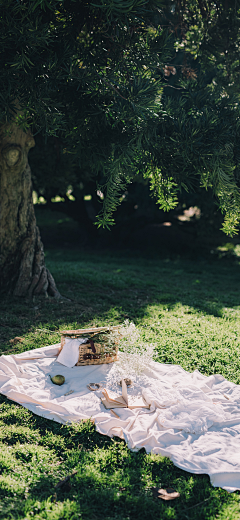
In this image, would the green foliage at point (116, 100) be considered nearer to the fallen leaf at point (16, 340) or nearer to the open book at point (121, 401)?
the open book at point (121, 401)

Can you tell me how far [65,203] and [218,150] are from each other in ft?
38.4

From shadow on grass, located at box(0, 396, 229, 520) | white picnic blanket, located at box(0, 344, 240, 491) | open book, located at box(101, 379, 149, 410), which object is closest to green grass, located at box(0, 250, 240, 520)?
shadow on grass, located at box(0, 396, 229, 520)

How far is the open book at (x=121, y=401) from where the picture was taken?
3.61 meters

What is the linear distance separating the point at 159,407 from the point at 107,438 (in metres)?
0.66

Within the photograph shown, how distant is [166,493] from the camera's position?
2.62 metres

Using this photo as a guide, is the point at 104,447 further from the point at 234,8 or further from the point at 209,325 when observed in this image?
the point at 234,8

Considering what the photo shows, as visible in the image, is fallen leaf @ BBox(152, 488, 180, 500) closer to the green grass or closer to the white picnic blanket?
the green grass

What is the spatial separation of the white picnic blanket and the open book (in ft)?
0.19

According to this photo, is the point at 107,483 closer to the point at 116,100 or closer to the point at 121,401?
the point at 121,401

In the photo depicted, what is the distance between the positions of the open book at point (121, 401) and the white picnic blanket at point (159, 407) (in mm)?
58

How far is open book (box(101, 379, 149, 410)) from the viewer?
142 inches

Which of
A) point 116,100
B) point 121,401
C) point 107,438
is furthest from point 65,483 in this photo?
point 116,100

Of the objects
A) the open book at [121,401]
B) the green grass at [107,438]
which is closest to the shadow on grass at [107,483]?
the green grass at [107,438]

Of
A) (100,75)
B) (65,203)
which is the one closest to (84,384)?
(100,75)
